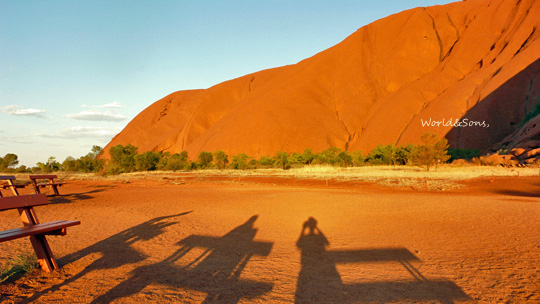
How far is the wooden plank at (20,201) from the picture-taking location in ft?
14.5

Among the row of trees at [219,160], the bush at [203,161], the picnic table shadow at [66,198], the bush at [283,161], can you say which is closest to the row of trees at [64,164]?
the row of trees at [219,160]

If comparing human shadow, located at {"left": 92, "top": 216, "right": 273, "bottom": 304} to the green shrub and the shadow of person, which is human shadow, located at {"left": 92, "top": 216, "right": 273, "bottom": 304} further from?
the green shrub

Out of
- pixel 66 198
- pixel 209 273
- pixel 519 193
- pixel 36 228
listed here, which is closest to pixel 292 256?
pixel 209 273

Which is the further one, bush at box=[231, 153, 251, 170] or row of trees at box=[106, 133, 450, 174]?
bush at box=[231, 153, 251, 170]

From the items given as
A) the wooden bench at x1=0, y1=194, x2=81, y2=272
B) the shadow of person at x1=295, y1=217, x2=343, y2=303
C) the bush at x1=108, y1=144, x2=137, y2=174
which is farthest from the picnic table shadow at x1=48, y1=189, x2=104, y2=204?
the bush at x1=108, y1=144, x2=137, y2=174

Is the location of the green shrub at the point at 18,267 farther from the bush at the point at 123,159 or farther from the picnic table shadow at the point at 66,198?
the bush at the point at 123,159

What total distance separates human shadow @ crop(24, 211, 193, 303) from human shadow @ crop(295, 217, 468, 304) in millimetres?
2817

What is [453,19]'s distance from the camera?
79.1m

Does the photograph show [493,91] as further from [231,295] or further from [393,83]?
[231,295]

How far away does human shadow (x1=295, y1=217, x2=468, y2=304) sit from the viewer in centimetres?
395

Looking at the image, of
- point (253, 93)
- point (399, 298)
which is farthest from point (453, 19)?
point (399, 298)

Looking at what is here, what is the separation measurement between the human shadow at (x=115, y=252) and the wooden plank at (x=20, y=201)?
105 centimetres

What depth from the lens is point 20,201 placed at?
4734mm

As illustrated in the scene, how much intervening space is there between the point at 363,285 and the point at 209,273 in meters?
2.11
